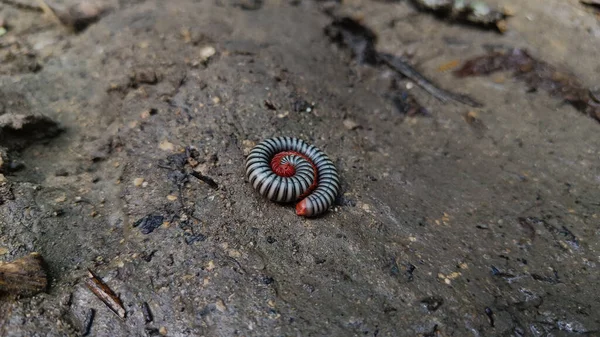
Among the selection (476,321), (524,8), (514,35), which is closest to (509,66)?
(514,35)

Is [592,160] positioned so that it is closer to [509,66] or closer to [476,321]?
[509,66]

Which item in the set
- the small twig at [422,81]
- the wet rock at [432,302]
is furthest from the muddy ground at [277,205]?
the small twig at [422,81]

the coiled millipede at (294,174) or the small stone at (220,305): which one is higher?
the coiled millipede at (294,174)

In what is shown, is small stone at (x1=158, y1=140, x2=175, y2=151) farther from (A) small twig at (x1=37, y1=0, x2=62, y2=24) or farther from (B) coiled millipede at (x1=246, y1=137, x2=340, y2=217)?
(A) small twig at (x1=37, y1=0, x2=62, y2=24)

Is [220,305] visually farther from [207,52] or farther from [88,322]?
[207,52]

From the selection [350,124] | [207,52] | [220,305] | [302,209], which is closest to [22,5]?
[207,52]

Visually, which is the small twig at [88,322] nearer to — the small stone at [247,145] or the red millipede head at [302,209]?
the red millipede head at [302,209]

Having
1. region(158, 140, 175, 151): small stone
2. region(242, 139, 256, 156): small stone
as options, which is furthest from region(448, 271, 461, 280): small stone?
region(158, 140, 175, 151): small stone
